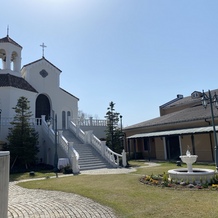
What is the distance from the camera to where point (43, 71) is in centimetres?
2739

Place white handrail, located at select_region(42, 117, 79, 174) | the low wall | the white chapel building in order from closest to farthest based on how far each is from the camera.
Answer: the low wall, white handrail, located at select_region(42, 117, 79, 174), the white chapel building

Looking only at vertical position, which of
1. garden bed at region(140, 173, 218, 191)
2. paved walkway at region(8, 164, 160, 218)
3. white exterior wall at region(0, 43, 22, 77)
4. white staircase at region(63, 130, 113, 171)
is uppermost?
white exterior wall at region(0, 43, 22, 77)

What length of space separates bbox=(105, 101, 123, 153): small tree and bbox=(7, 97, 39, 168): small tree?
7.04m

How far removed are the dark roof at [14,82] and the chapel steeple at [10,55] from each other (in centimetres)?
106

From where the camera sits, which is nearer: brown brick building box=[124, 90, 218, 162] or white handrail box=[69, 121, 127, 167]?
white handrail box=[69, 121, 127, 167]

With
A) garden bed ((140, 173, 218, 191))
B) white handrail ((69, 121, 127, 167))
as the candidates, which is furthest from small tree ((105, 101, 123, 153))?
garden bed ((140, 173, 218, 191))

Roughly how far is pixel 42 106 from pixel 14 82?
4551 mm

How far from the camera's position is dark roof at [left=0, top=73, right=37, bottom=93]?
22703 millimetres

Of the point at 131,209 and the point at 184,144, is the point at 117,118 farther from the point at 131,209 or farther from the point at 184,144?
the point at 131,209

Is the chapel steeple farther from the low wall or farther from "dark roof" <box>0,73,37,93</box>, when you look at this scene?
the low wall

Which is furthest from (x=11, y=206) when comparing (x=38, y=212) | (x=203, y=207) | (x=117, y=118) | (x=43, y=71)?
(x=43, y=71)

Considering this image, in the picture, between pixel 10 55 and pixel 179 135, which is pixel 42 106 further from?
pixel 179 135

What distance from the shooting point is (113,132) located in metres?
22.1

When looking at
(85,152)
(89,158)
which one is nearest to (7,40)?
(85,152)
